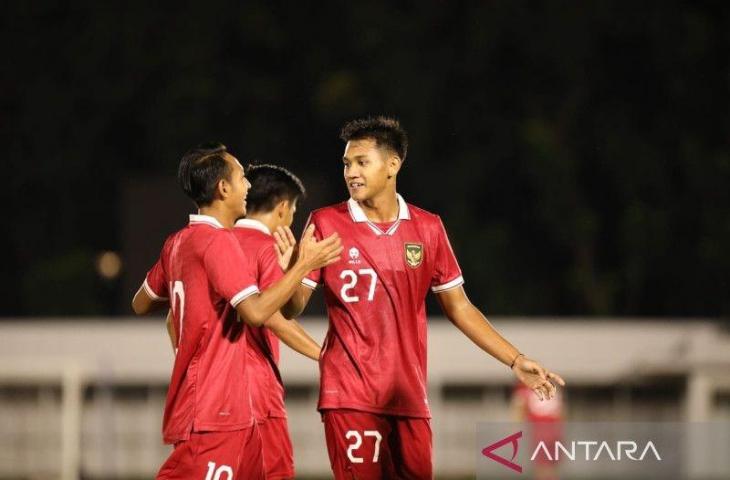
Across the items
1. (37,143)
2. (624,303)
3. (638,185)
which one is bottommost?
(624,303)

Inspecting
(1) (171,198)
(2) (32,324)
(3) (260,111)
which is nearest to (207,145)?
(2) (32,324)

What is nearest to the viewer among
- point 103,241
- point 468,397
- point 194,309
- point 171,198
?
point 194,309

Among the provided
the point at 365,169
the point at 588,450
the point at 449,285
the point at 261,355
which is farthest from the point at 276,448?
the point at 588,450

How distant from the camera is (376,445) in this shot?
5773 mm

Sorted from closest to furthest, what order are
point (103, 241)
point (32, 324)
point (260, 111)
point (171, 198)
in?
point (32, 324) → point (171, 198) → point (260, 111) → point (103, 241)

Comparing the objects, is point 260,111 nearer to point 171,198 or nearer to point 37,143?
point 37,143

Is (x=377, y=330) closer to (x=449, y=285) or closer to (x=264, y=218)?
(x=449, y=285)

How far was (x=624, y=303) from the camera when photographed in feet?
67.3

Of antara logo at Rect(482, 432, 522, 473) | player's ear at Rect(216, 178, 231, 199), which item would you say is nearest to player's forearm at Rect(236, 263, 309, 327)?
player's ear at Rect(216, 178, 231, 199)

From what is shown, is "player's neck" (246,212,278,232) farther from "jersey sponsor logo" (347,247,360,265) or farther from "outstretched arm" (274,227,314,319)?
"jersey sponsor logo" (347,247,360,265)

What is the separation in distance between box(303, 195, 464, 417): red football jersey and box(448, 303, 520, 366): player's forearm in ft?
0.76

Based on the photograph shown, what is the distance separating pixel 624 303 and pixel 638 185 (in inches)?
68.5

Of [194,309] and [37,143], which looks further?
[37,143]

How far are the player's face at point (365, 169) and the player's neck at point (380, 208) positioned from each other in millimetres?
29
